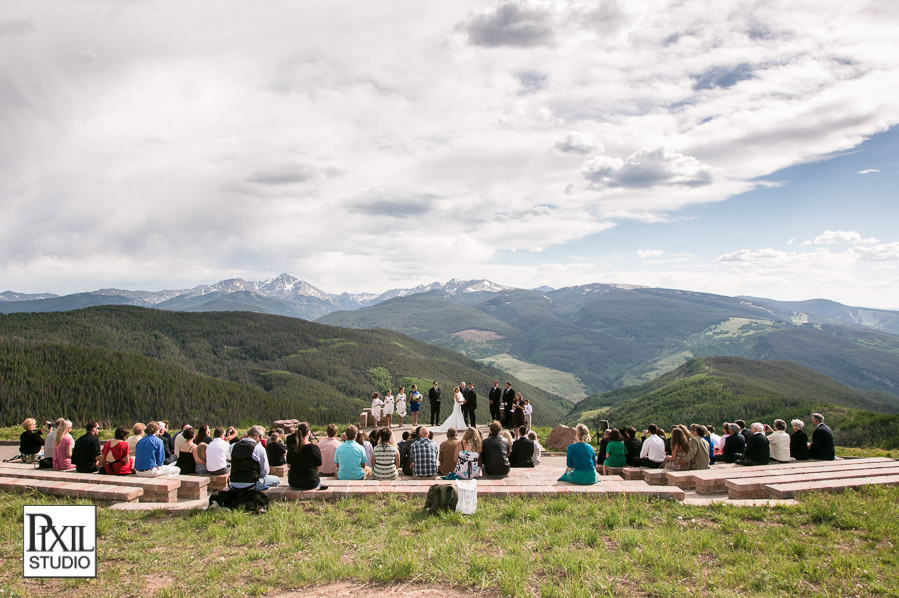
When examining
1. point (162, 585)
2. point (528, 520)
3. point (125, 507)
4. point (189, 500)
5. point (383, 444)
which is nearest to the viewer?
point (162, 585)

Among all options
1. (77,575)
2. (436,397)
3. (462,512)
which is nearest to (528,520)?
(462,512)

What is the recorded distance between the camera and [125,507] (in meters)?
10.4

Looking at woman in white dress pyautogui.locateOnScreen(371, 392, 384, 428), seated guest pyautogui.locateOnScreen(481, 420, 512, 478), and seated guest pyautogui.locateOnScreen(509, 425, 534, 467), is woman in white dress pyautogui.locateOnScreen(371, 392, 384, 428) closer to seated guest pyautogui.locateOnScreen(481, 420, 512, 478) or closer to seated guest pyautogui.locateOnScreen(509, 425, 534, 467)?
seated guest pyautogui.locateOnScreen(509, 425, 534, 467)

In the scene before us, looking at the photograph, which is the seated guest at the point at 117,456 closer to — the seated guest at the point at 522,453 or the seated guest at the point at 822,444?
the seated guest at the point at 522,453

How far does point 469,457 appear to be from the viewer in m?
12.5

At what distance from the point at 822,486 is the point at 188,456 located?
675 inches

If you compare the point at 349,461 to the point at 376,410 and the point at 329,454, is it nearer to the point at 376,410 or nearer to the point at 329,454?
the point at 329,454

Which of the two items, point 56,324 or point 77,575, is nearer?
point 77,575

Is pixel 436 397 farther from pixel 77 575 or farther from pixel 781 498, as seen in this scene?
pixel 77 575

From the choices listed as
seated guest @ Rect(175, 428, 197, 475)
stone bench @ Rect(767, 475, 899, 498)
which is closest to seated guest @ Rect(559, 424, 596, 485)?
stone bench @ Rect(767, 475, 899, 498)

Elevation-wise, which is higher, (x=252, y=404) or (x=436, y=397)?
(x=436, y=397)

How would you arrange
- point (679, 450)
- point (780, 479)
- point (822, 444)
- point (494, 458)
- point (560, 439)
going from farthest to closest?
point (560, 439), point (822, 444), point (679, 450), point (494, 458), point (780, 479)

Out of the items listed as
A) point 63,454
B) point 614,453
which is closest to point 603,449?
point 614,453

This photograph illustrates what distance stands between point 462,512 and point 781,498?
7610 mm
